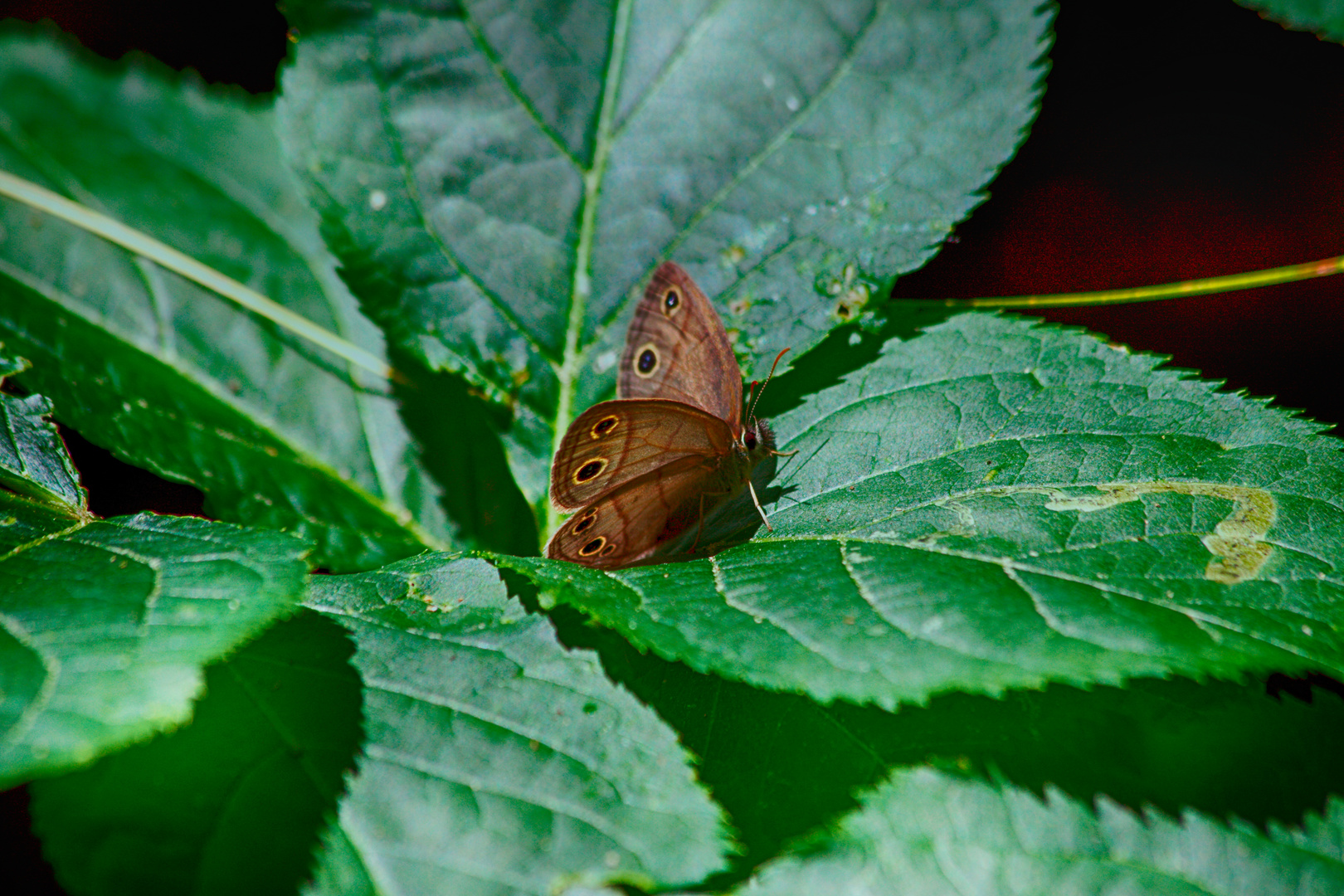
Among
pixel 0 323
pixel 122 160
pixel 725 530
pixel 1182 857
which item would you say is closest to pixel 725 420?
pixel 725 530

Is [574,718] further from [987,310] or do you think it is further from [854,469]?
[987,310]

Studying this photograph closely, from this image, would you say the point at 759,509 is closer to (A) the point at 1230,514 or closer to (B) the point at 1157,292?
(A) the point at 1230,514

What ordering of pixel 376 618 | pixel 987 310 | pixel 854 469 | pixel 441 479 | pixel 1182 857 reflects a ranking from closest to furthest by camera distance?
pixel 1182 857
pixel 376 618
pixel 854 469
pixel 987 310
pixel 441 479

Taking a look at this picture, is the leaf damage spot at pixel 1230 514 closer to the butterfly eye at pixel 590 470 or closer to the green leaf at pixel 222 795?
the butterfly eye at pixel 590 470

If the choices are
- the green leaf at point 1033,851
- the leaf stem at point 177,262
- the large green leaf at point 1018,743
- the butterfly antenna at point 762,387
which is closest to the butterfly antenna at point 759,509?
the butterfly antenna at point 762,387

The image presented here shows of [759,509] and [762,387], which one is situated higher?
[762,387]

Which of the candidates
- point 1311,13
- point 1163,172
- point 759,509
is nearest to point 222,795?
point 759,509
